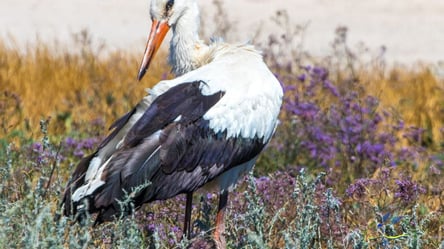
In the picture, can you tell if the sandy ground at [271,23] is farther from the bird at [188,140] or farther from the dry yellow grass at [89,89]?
the bird at [188,140]

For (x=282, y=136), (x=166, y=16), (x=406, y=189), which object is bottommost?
(x=282, y=136)

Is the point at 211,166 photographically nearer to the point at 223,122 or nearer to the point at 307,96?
the point at 223,122

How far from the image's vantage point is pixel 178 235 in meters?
5.72

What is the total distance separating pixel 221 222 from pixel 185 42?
3.29 feet

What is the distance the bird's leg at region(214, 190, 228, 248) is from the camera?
5.67 meters

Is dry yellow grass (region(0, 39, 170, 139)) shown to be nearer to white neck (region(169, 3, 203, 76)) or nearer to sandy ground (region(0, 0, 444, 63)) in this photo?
white neck (region(169, 3, 203, 76))

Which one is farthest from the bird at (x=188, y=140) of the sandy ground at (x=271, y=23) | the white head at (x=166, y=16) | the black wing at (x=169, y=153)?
the sandy ground at (x=271, y=23)

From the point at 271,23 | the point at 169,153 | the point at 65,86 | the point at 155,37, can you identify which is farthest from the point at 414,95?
the point at 169,153

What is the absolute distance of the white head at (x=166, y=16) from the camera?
6.38 meters

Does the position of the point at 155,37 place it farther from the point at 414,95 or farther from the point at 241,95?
the point at 414,95

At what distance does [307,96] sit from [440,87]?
6.10 ft

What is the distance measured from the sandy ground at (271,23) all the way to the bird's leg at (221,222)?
5.22 m

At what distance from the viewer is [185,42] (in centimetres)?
635

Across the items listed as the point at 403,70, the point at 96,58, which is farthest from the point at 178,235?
the point at 403,70
